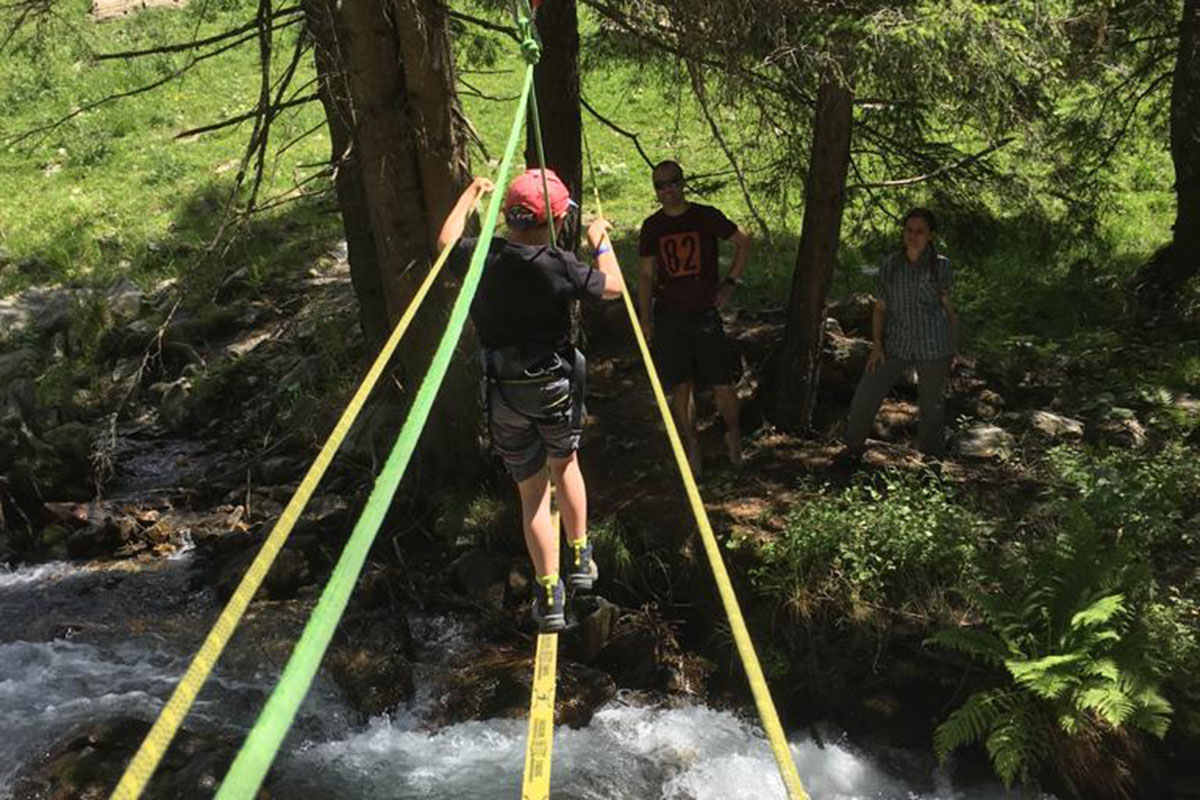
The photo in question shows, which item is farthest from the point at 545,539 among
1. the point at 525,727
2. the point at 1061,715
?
the point at 1061,715

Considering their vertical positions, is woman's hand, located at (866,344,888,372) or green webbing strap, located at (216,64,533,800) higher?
green webbing strap, located at (216,64,533,800)

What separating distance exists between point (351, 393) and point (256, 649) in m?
3.07

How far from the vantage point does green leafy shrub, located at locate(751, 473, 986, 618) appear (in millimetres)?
5770

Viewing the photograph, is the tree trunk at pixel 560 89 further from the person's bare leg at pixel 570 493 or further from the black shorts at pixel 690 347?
the person's bare leg at pixel 570 493

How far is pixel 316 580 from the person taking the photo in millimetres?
7449

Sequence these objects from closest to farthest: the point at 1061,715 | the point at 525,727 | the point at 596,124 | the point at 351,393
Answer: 1. the point at 1061,715
2. the point at 525,727
3. the point at 351,393
4. the point at 596,124

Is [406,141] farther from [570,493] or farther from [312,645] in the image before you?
[312,645]

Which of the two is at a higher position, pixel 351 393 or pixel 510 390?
pixel 510 390

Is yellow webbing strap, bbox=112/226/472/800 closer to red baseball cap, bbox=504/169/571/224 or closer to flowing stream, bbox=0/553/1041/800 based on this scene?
red baseball cap, bbox=504/169/571/224

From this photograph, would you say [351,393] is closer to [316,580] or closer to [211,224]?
[316,580]

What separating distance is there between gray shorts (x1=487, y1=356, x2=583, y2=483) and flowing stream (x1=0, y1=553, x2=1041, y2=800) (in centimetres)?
215

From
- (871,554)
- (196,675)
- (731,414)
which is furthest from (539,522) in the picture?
(731,414)

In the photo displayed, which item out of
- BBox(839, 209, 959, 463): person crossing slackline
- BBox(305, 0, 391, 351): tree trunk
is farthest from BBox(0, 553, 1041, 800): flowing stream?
BBox(305, 0, 391, 351): tree trunk

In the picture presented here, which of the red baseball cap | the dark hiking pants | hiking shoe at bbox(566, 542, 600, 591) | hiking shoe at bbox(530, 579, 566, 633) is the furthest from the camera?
the dark hiking pants
